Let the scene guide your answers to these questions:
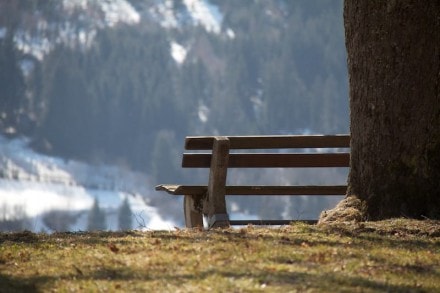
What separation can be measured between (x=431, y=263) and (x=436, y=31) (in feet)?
9.50

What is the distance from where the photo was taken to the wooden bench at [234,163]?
9.96 metres

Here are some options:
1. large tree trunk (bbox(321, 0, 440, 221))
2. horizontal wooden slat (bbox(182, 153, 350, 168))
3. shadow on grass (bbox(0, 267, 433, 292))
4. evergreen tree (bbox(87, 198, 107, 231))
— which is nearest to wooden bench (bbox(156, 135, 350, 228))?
horizontal wooden slat (bbox(182, 153, 350, 168))

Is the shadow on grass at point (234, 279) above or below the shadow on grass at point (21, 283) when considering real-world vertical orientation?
above

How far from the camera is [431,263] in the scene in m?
6.30

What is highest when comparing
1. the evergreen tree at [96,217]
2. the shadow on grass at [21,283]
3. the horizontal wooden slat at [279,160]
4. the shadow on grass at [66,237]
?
the horizontal wooden slat at [279,160]

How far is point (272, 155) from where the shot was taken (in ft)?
34.7

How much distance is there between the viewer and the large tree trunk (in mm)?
8359

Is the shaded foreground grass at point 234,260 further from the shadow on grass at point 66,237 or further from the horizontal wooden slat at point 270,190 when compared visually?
the horizontal wooden slat at point 270,190

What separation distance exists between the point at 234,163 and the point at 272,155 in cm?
47

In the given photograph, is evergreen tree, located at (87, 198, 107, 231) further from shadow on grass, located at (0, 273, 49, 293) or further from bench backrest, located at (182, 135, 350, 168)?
shadow on grass, located at (0, 273, 49, 293)

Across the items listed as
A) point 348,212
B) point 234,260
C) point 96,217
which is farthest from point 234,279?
point 96,217

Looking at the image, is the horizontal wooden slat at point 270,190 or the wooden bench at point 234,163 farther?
the horizontal wooden slat at point 270,190

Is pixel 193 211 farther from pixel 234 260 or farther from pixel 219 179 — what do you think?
pixel 234 260

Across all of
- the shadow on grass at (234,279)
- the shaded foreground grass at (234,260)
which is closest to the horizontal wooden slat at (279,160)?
the shaded foreground grass at (234,260)
